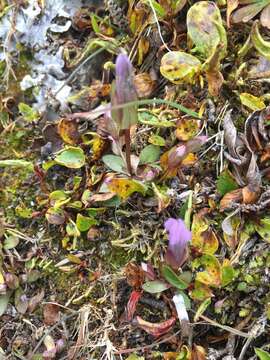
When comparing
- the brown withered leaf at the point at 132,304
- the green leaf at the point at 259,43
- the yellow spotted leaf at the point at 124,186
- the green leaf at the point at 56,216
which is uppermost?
the green leaf at the point at 259,43

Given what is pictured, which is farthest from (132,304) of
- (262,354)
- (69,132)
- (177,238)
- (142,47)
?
(142,47)

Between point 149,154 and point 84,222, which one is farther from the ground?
point 149,154

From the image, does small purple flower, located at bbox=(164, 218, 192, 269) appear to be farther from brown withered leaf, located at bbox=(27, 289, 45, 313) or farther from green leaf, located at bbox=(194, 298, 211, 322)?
brown withered leaf, located at bbox=(27, 289, 45, 313)

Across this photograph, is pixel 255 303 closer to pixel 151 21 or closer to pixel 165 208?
pixel 165 208

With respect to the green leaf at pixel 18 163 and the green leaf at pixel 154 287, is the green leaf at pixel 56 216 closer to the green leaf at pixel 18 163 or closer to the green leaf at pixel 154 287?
the green leaf at pixel 18 163

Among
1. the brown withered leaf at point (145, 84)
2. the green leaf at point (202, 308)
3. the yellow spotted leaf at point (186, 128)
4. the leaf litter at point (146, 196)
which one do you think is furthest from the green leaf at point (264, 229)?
the brown withered leaf at point (145, 84)

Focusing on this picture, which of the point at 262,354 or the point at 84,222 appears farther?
the point at 84,222

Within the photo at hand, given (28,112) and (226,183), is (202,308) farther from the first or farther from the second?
(28,112)
